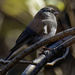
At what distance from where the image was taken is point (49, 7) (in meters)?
3.14

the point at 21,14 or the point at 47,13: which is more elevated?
the point at 21,14

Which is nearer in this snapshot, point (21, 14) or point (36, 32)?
point (21, 14)

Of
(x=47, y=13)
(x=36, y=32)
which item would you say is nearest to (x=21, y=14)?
(x=36, y=32)

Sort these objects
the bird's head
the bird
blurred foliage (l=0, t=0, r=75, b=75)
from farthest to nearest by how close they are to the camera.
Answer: the bird's head, the bird, blurred foliage (l=0, t=0, r=75, b=75)

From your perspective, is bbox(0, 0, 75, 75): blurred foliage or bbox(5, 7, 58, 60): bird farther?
bbox(5, 7, 58, 60): bird

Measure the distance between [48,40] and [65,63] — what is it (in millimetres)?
1910

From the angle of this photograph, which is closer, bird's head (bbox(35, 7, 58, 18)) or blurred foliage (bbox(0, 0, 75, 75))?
blurred foliage (bbox(0, 0, 75, 75))

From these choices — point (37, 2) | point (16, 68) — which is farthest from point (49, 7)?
point (16, 68)

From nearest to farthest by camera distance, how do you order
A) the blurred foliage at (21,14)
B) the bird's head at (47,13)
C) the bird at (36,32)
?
Result: the blurred foliage at (21,14) → the bird at (36,32) → the bird's head at (47,13)

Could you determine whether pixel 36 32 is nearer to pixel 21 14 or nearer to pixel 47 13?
pixel 47 13

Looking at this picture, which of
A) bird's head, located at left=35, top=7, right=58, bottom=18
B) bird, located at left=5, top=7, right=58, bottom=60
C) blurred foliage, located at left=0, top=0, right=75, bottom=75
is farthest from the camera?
bird's head, located at left=35, top=7, right=58, bottom=18

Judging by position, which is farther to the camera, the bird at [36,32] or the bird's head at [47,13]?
the bird's head at [47,13]

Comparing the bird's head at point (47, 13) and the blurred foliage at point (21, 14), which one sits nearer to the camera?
the blurred foliage at point (21, 14)

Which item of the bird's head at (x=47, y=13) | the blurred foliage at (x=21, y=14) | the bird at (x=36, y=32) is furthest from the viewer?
the bird's head at (x=47, y=13)
